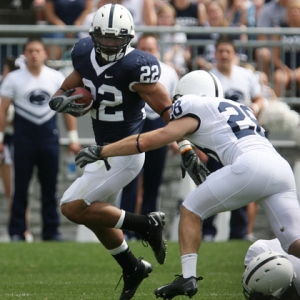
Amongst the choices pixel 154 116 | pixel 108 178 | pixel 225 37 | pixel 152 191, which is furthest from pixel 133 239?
pixel 108 178

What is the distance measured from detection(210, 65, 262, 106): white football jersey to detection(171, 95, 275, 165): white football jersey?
4179mm

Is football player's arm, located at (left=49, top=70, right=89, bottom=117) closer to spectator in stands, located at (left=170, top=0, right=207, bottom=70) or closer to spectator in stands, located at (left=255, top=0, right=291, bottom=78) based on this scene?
spectator in stands, located at (left=255, top=0, right=291, bottom=78)

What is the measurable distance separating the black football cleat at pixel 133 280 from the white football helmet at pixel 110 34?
154cm

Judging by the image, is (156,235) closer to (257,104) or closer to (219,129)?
(219,129)

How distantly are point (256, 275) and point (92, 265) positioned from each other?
326cm

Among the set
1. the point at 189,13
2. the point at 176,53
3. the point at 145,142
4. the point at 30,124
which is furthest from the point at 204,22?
the point at 145,142

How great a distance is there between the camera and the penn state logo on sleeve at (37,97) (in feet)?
32.6

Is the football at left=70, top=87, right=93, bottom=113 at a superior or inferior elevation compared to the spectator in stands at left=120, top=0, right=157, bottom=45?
superior

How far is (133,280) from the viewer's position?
6.32m

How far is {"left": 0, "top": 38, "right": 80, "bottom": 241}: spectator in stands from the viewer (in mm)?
9930

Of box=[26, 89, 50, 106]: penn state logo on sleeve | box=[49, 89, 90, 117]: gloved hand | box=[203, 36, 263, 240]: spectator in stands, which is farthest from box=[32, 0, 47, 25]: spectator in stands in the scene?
box=[49, 89, 90, 117]: gloved hand

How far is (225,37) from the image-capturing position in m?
9.98

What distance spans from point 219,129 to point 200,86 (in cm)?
54

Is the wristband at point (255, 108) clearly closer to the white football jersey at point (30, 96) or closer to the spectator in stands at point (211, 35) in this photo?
the spectator in stands at point (211, 35)
